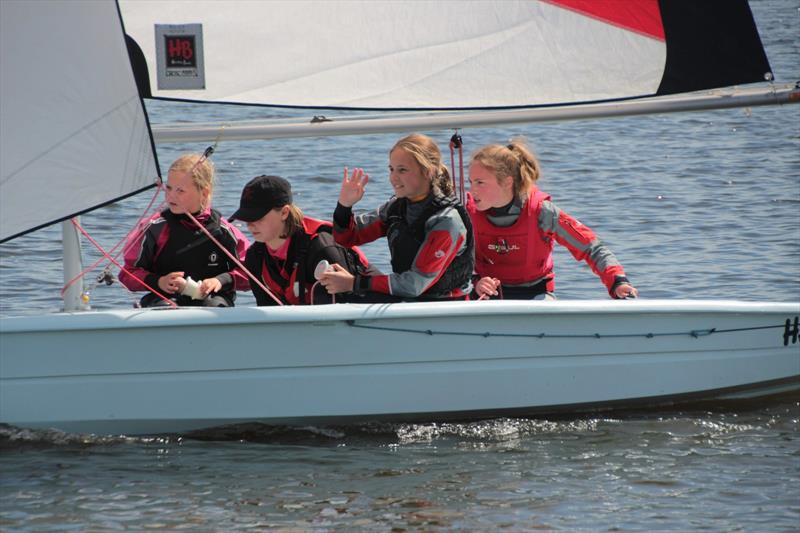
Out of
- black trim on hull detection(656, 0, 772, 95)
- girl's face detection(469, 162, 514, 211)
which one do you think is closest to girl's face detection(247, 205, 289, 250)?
girl's face detection(469, 162, 514, 211)

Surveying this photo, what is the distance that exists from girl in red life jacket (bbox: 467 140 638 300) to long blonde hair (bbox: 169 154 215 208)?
3.07 ft

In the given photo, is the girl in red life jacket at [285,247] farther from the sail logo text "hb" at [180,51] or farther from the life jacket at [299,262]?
the sail logo text "hb" at [180,51]

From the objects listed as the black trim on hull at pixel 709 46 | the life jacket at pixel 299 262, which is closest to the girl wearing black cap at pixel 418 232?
the life jacket at pixel 299 262

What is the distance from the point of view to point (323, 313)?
13.8 feet

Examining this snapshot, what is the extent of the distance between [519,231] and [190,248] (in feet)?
3.91

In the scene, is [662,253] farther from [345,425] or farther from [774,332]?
[345,425]

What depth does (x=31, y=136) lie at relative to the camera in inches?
162

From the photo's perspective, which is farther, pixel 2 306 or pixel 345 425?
pixel 2 306

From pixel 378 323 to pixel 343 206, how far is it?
1.52 ft

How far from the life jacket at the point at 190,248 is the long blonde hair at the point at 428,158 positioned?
78 centimetres

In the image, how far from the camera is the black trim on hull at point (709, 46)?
4.69 metres

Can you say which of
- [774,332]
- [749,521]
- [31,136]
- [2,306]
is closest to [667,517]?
[749,521]

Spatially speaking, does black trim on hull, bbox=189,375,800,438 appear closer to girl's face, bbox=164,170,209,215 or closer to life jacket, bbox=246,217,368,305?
life jacket, bbox=246,217,368,305

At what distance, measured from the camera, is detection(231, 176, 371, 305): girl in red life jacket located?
438 centimetres
